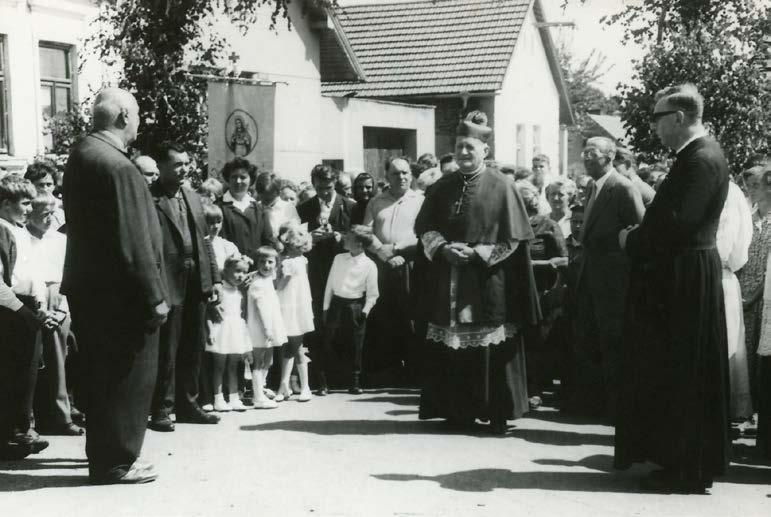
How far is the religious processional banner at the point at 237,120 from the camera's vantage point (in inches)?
522

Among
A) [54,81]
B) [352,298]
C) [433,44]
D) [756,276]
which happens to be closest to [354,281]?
[352,298]

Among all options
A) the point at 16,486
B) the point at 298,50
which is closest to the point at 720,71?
the point at 298,50

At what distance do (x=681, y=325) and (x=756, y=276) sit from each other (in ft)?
6.17

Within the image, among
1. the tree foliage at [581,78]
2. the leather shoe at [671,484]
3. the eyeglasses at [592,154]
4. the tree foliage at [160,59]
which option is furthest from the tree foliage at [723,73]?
the tree foliage at [581,78]

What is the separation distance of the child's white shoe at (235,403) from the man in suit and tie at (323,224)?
142 cm

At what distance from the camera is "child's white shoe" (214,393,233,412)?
28.8 ft

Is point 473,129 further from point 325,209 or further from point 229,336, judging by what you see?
point 325,209

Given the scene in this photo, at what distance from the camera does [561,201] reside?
10.2 meters

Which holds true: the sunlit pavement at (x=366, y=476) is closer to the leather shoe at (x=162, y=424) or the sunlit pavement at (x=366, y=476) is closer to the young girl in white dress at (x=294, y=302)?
the leather shoe at (x=162, y=424)

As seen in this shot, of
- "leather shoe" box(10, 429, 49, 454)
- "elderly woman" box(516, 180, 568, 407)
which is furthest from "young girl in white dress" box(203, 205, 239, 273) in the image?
"elderly woman" box(516, 180, 568, 407)

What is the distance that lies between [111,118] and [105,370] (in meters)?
1.48

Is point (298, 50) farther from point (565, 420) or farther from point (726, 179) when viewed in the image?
point (726, 179)

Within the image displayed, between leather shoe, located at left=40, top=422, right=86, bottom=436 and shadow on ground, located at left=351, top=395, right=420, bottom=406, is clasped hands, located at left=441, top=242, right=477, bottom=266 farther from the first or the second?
leather shoe, located at left=40, top=422, right=86, bottom=436

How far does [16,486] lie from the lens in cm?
635
